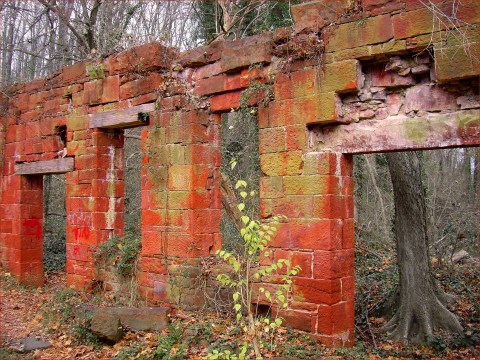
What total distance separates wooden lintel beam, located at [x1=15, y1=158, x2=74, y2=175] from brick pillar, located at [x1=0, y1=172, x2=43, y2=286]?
0.22m

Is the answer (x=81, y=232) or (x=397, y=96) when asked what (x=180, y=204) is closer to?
(x=81, y=232)

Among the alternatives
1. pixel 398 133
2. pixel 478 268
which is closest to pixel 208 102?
pixel 398 133

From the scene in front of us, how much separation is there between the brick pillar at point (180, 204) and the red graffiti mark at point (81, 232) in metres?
1.48

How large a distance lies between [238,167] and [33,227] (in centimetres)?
534

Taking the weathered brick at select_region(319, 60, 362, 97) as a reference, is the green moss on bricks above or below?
below

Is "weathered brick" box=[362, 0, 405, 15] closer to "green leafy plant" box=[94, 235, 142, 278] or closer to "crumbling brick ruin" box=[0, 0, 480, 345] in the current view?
"crumbling brick ruin" box=[0, 0, 480, 345]

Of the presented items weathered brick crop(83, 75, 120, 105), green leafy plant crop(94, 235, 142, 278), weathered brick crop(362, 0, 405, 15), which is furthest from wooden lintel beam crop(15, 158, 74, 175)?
weathered brick crop(362, 0, 405, 15)

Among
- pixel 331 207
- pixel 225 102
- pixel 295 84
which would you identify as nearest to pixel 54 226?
pixel 225 102

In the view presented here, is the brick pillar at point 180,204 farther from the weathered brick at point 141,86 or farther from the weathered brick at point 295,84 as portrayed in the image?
the weathered brick at point 295,84

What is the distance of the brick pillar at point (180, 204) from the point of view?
6602 mm

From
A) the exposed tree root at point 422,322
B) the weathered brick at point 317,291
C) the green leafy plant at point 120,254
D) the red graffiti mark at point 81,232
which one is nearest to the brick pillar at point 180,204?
the green leafy plant at point 120,254

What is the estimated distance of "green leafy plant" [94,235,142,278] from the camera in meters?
7.48

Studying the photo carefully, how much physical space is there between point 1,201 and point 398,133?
27.7 feet

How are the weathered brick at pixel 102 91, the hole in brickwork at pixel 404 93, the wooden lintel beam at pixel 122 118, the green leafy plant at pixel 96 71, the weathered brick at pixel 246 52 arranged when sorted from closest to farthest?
1. the hole in brickwork at pixel 404 93
2. the weathered brick at pixel 246 52
3. the wooden lintel beam at pixel 122 118
4. the weathered brick at pixel 102 91
5. the green leafy plant at pixel 96 71
